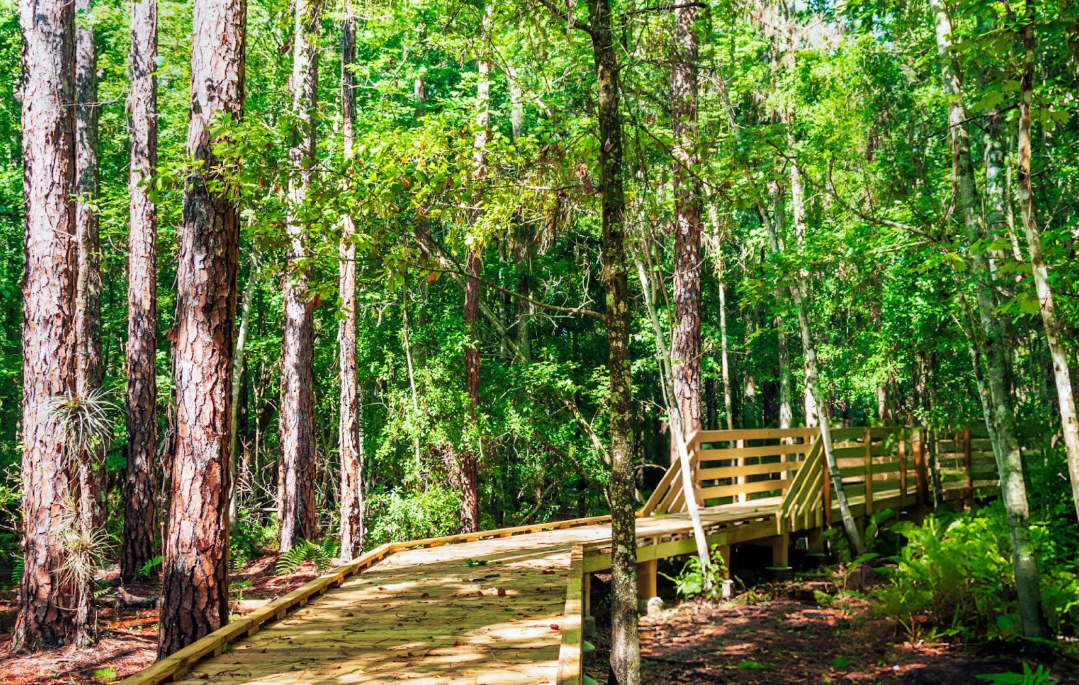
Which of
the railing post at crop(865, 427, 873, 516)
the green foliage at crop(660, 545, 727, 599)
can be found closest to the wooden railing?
the railing post at crop(865, 427, 873, 516)

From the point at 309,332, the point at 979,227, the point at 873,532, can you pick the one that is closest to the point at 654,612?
the point at 873,532

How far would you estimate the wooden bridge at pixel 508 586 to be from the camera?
4547mm

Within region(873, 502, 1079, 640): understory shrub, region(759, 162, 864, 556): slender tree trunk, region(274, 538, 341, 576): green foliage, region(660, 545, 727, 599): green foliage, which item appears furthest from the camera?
region(274, 538, 341, 576): green foliage

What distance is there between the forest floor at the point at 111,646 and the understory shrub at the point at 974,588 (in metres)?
7.54

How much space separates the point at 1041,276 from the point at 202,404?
594cm

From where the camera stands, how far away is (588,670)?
7.66m

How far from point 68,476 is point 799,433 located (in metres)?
10.2

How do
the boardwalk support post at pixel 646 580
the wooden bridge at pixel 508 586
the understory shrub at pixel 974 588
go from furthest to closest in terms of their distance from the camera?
1. the boardwalk support post at pixel 646 580
2. the understory shrub at pixel 974 588
3. the wooden bridge at pixel 508 586

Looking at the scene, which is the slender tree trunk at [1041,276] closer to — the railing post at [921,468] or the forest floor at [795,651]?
the forest floor at [795,651]

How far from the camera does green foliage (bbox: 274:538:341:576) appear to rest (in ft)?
44.8

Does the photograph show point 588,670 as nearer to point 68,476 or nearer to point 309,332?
point 68,476

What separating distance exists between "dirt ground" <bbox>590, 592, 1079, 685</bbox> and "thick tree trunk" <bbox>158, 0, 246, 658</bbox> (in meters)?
3.83

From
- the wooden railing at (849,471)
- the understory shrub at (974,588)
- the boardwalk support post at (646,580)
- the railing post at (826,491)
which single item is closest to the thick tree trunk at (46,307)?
the boardwalk support post at (646,580)

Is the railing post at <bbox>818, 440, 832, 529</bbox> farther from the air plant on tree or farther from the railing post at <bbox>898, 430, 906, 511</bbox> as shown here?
the air plant on tree
